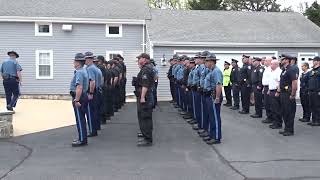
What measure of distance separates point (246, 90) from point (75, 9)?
14.0 meters

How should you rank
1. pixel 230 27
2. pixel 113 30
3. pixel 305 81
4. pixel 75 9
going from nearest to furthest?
pixel 305 81, pixel 113 30, pixel 230 27, pixel 75 9

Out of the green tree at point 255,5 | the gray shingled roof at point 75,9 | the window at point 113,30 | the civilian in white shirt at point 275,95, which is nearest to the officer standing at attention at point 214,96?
the civilian in white shirt at point 275,95

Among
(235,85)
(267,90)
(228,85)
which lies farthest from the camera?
(228,85)

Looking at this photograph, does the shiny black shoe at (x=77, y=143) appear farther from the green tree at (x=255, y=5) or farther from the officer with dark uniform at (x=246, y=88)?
the green tree at (x=255, y=5)

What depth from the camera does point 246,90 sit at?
1731 cm

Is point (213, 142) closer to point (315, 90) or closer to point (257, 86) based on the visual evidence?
point (315, 90)

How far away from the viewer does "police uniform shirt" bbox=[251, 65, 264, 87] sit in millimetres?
15879

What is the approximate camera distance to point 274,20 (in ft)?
98.0

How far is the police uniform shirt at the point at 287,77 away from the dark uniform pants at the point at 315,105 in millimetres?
2319

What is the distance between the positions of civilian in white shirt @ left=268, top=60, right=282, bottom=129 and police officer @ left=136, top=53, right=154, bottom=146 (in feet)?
12.8

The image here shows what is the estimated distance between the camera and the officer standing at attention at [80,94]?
10.6 metres

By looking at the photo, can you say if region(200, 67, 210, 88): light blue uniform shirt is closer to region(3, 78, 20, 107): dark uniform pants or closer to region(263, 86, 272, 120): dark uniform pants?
region(263, 86, 272, 120): dark uniform pants

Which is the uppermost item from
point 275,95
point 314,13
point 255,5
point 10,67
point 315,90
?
point 255,5

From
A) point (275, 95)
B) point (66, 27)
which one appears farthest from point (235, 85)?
point (66, 27)
